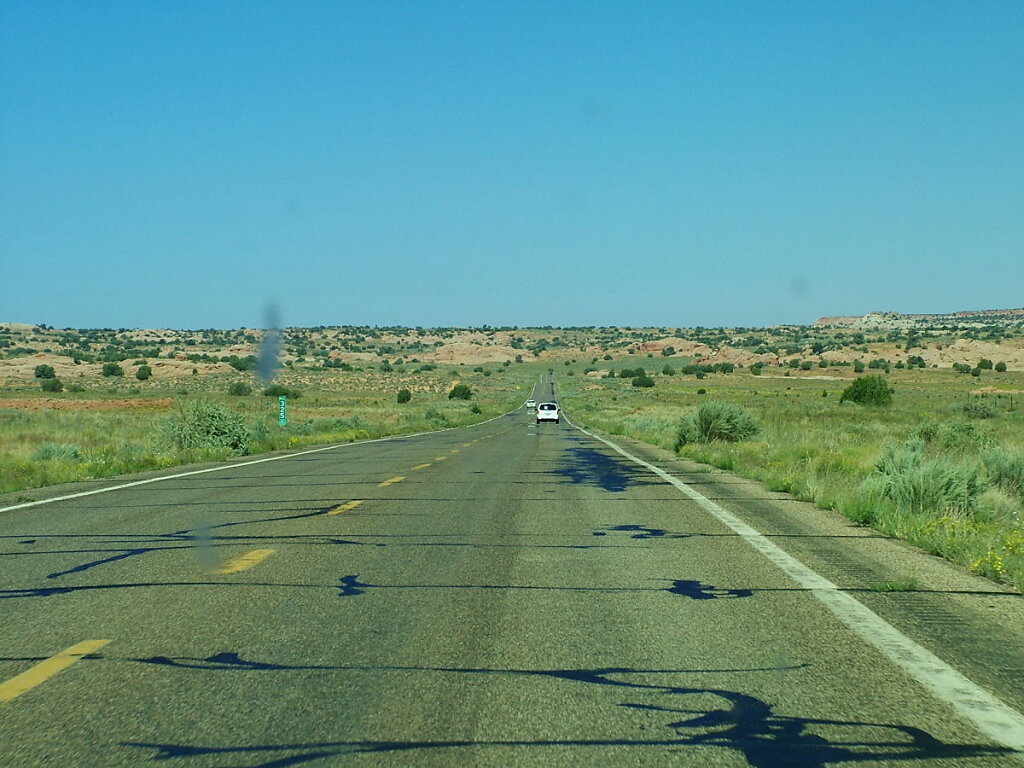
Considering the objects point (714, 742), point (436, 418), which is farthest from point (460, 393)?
point (714, 742)

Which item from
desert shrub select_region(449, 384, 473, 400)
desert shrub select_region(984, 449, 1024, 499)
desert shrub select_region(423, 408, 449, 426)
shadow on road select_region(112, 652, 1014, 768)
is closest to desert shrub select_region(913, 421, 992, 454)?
desert shrub select_region(984, 449, 1024, 499)

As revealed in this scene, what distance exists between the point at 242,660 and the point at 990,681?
4140 mm

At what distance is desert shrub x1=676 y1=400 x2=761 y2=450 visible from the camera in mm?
29906

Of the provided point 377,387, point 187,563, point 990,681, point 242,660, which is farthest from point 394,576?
point 377,387

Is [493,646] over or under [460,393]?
over

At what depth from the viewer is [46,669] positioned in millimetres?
5742

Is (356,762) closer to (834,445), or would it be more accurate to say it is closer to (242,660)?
(242,660)

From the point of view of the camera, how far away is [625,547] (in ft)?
33.7

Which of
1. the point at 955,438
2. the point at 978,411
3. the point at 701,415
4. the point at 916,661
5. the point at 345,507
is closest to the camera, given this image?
the point at 916,661

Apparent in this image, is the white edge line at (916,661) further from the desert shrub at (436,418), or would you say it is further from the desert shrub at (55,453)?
the desert shrub at (436,418)

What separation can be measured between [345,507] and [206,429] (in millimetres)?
16096

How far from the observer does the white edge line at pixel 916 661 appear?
489 cm

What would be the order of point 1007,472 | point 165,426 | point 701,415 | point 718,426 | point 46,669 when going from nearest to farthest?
point 46,669 < point 1007,472 < point 165,426 < point 718,426 < point 701,415

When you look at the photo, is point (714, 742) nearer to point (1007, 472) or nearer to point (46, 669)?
point (46, 669)
